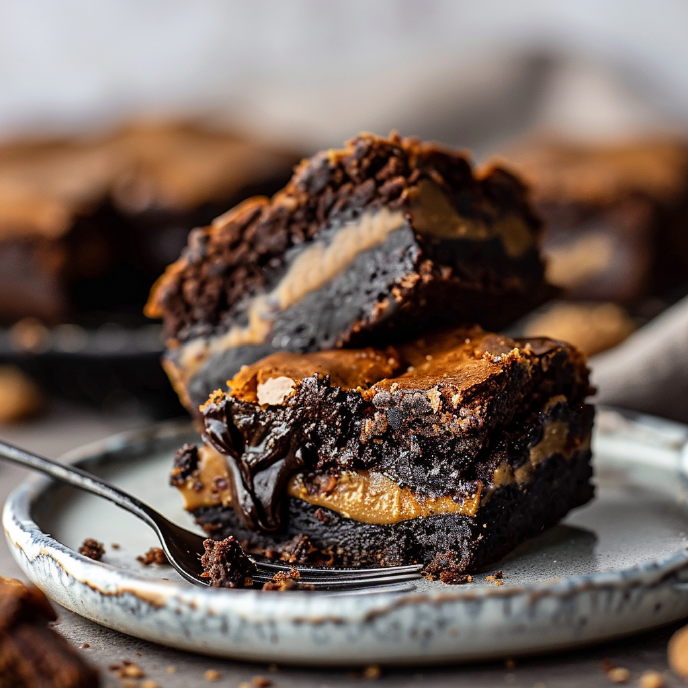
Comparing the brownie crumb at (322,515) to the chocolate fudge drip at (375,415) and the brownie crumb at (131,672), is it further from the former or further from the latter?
the brownie crumb at (131,672)

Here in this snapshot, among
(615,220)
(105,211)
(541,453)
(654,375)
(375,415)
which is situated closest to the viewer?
(375,415)

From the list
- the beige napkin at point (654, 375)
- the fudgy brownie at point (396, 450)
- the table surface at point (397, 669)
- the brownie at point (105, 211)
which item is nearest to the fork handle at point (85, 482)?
the fudgy brownie at point (396, 450)

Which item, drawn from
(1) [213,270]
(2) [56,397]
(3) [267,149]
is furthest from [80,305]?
(1) [213,270]

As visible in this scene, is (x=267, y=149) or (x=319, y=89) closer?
(x=267, y=149)

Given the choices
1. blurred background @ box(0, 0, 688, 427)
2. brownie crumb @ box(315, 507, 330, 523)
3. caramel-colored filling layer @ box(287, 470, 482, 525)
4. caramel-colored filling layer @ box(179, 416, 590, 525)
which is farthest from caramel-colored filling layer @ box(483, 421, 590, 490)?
blurred background @ box(0, 0, 688, 427)

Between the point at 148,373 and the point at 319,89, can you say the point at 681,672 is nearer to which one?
the point at 148,373

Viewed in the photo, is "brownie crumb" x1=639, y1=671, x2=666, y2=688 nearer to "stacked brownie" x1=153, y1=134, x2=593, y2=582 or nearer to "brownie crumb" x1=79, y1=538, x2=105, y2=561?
"stacked brownie" x1=153, y1=134, x2=593, y2=582

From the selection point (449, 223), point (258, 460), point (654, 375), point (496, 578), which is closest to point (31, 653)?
point (258, 460)

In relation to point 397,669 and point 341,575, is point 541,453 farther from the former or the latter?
point 397,669
